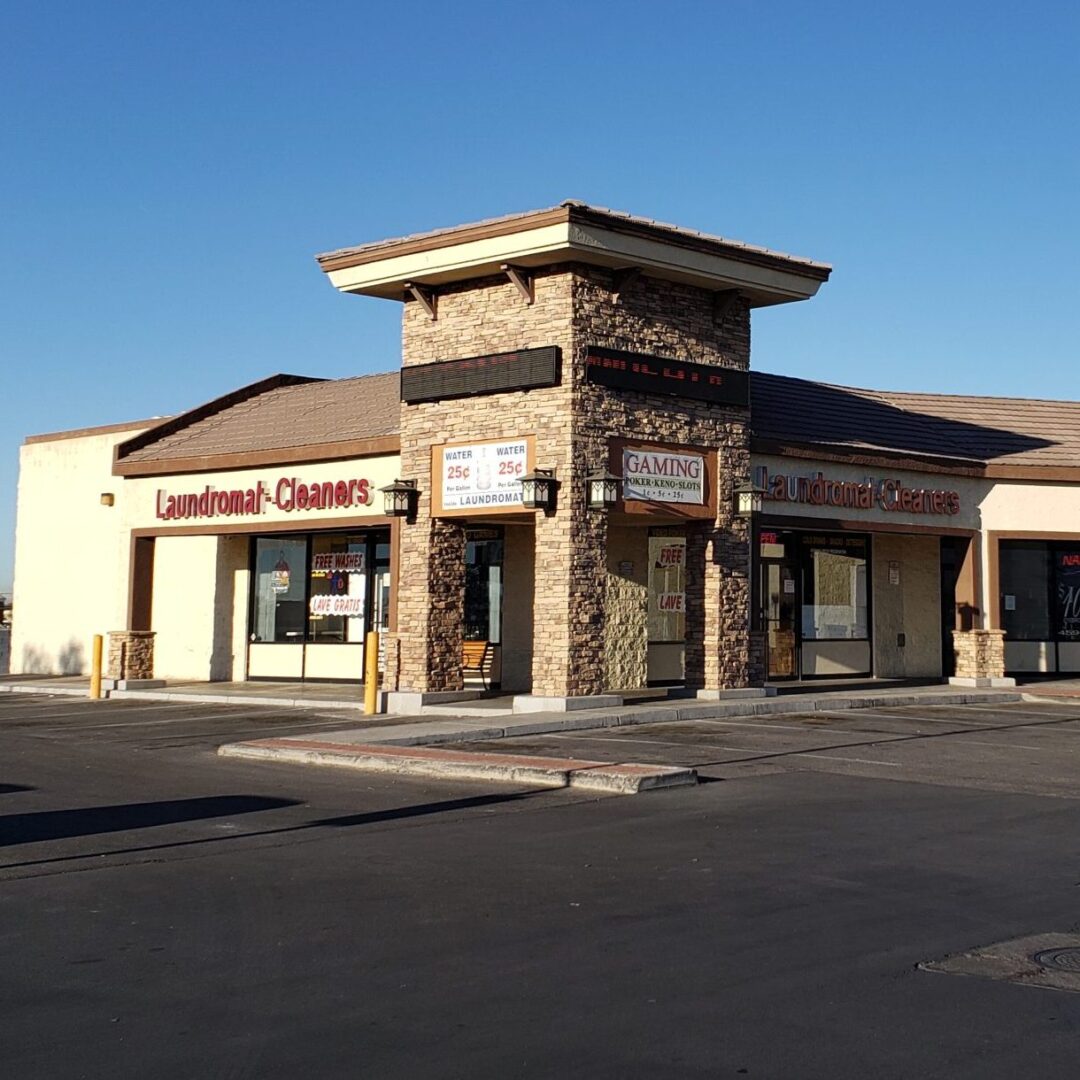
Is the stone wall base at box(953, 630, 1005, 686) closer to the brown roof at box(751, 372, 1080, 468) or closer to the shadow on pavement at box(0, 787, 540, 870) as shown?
the brown roof at box(751, 372, 1080, 468)

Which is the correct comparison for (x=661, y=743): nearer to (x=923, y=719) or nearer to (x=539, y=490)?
(x=539, y=490)

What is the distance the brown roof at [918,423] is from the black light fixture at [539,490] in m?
5.26

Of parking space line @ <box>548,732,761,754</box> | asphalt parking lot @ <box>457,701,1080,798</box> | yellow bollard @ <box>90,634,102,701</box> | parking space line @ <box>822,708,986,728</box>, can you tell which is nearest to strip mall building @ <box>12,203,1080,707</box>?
yellow bollard @ <box>90,634,102,701</box>

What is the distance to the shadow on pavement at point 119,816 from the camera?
422 inches

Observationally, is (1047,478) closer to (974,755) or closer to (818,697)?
(818,697)

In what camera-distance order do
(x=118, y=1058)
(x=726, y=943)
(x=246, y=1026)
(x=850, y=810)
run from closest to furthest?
1. (x=118, y=1058)
2. (x=246, y=1026)
3. (x=726, y=943)
4. (x=850, y=810)

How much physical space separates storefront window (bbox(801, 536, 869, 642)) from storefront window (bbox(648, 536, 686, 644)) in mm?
3202

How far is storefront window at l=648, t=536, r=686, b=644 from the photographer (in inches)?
983

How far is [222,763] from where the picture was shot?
15.4m

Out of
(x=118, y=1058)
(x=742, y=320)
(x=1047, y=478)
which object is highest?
(x=742, y=320)

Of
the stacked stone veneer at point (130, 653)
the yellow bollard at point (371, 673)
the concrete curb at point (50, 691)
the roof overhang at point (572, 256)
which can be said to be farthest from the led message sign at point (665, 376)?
the concrete curb at point (50, 691)

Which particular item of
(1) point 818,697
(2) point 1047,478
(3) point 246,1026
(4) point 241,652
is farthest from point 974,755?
(4) point 241,652

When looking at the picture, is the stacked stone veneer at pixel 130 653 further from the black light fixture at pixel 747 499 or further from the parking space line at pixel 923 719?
the parking space line at pixel 923 719

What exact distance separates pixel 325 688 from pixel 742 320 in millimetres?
10396
